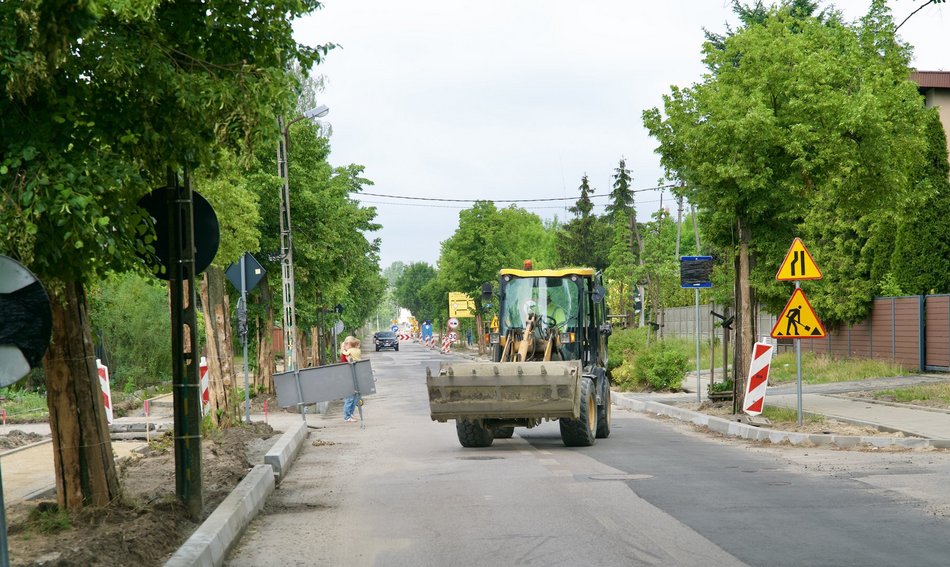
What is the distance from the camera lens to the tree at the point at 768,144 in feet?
67.9

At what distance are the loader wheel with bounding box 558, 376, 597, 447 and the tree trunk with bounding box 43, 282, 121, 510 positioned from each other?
846 centimetres

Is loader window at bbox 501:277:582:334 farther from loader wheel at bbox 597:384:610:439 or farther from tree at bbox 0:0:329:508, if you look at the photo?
tree at bbox 0:0:329:508

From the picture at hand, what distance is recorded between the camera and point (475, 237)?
3169 inches

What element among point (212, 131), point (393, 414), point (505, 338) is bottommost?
point (393, 414)

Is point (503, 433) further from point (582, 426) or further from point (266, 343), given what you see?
point (266, 343)

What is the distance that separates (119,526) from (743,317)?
15.2 metres

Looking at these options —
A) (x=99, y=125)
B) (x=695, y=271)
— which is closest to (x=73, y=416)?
(x=99, y=125)

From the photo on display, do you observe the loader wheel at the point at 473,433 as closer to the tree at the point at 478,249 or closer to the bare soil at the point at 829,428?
the bare soil at the point at 829,428

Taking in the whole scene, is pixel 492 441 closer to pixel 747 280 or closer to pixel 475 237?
pixel 747 280

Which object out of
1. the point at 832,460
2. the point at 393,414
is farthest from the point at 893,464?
the point at 393,414

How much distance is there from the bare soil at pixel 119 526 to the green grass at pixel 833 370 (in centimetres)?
2291

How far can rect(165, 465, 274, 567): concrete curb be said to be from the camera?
24.2 ft

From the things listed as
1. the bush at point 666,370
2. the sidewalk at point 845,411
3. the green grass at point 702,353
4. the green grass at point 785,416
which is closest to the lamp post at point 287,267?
the sidewalk at point 845,411

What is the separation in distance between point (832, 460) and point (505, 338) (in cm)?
603
